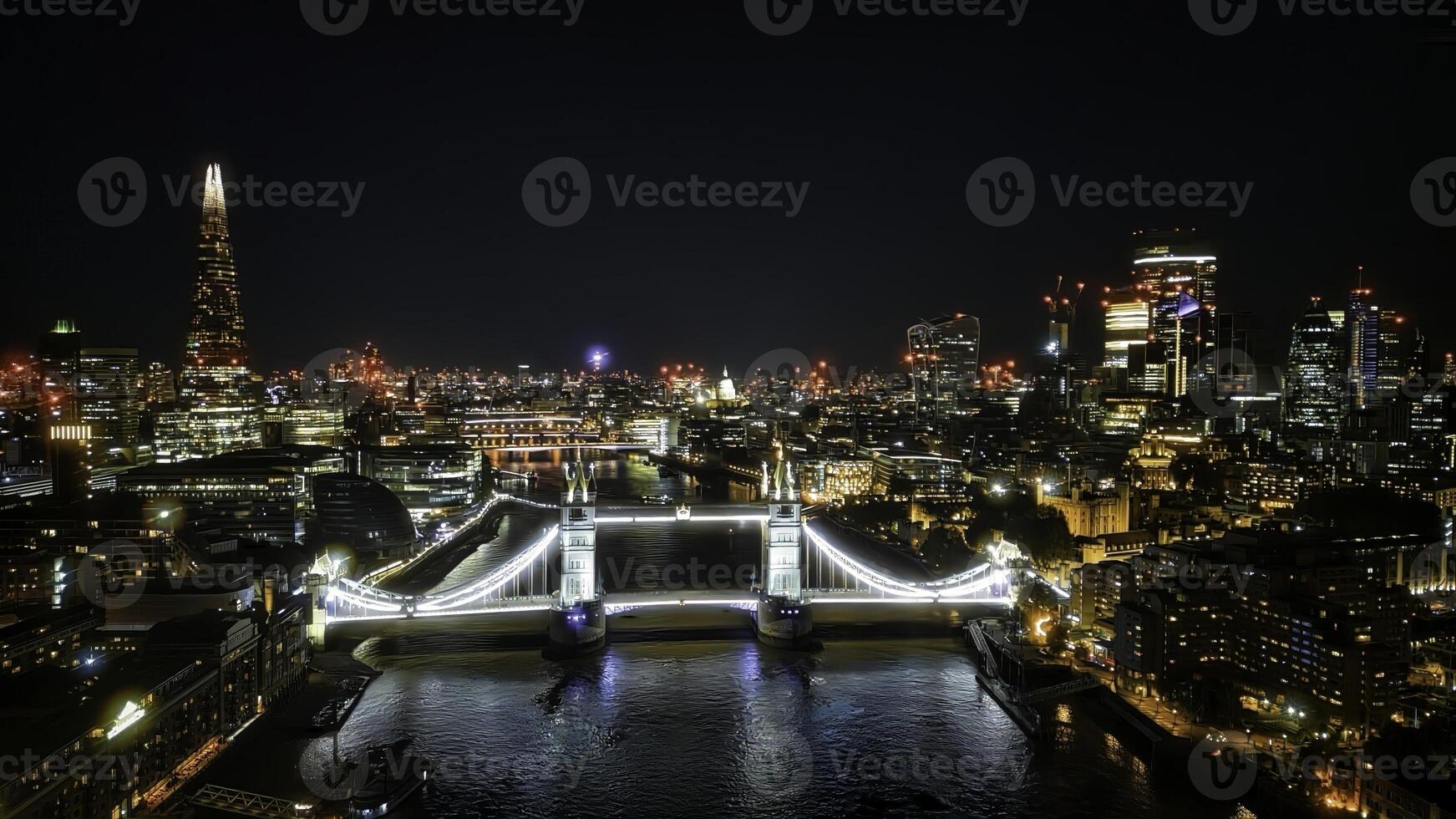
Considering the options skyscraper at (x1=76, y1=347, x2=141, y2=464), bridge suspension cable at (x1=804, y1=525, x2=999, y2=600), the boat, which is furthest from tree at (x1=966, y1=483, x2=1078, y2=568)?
skyscraper at (x1=76, y1=347, x2=141, y2=464)

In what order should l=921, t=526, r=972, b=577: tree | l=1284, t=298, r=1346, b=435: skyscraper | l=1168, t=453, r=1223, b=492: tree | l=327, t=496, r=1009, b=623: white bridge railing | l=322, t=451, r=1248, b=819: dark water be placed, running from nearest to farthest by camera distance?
l=322, t=451, r=1248, b=819: dark water
l=327, t=496, r=1009, b=623: white bridge railing
l=921, t=526, r=972, b=577: tree
l=1168, t=453, r=1223, b=492: tree
l=1284, t=298, r=1346, b=435: skyscraper

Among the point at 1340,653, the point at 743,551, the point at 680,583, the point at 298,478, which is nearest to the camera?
the point at 1340,653

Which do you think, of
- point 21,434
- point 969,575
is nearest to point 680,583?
point 969,575

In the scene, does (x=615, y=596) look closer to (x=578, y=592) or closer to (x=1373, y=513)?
(x=578, y=592)

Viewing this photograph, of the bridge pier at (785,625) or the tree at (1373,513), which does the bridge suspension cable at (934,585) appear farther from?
the tree at (1373,513)

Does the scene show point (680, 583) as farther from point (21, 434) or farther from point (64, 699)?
point (21, 434)

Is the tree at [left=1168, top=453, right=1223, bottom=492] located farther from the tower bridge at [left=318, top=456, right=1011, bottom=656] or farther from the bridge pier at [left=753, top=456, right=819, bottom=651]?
the bridge pier at [left=753, top=456, right=819, bottom=651]
